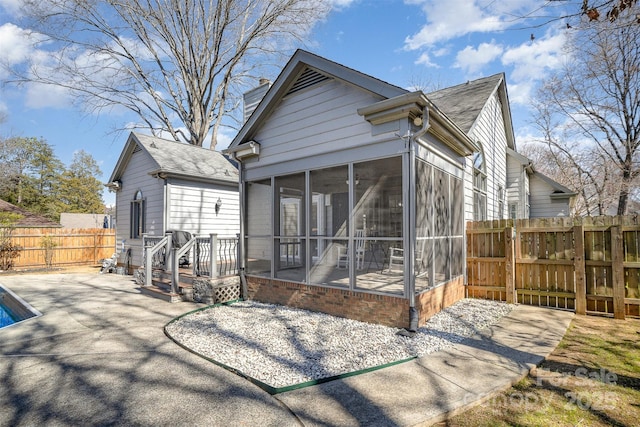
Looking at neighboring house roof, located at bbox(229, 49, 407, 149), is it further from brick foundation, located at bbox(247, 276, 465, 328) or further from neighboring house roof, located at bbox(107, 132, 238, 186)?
neighboring house roof, located at bbox(107, 132, 238, 186)

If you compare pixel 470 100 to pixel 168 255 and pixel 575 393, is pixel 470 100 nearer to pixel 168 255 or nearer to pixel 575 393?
pixel 575 393

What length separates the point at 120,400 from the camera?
3.15m

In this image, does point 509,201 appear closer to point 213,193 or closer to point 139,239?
point 213,193

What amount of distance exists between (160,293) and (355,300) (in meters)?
5.02

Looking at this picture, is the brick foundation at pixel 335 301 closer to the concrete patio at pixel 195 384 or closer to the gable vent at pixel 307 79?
the concrete patio at pixel 195 384

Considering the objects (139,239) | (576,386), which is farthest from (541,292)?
(139,239)

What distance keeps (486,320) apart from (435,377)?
9.21 ft

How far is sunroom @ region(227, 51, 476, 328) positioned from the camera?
16.6 ft

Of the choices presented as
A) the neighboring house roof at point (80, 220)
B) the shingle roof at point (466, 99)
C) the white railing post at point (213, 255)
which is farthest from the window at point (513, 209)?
the neighboring house roof at point (80, 220)

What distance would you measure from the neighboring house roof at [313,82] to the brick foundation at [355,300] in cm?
302

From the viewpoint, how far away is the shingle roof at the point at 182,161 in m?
10.2

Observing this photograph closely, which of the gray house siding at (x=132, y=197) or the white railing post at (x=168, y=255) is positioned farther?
the gray house siding at (x=132, y=197)

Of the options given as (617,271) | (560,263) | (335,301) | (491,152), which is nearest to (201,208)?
(335,301)

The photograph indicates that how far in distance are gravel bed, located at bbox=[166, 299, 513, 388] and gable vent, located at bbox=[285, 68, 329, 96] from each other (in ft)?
14.6
